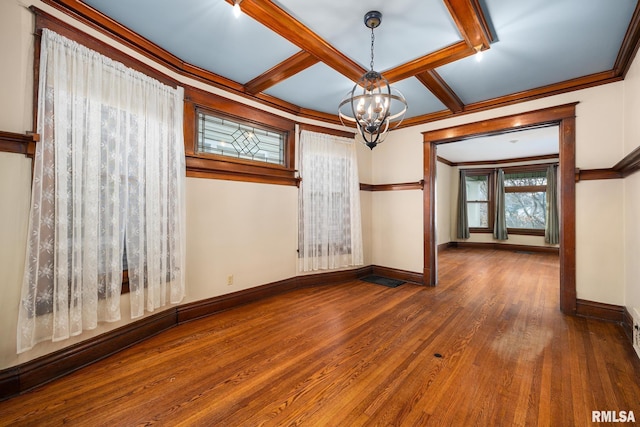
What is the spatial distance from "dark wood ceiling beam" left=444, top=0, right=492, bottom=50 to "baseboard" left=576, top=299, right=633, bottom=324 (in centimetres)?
294

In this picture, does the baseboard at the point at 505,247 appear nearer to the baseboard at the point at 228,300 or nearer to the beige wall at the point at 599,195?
the beige wall at the point at 599,195

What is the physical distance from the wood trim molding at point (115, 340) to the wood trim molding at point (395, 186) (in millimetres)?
1912

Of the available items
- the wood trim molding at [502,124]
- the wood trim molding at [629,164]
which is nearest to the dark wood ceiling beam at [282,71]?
the wood trim molding at [502,124]

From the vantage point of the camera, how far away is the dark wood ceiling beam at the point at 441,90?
2781 mm

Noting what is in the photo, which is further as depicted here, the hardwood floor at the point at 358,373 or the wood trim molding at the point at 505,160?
the wood trim molding at the point at 505,160

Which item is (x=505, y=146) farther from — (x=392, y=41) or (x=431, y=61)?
(x=392, y=41)

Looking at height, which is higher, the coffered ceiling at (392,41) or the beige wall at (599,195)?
the coffered ceiling at (392,41)

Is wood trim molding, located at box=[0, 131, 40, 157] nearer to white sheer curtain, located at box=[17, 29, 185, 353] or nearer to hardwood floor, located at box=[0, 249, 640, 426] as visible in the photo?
white sheer curtain, located at box=[17, 29, 185, 353]

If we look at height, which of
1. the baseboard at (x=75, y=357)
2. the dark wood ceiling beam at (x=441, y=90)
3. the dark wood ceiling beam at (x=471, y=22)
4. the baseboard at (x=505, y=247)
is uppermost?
the dark wood ceiling beam at (x=441, y=90)

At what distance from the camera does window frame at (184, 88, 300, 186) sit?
2779mm

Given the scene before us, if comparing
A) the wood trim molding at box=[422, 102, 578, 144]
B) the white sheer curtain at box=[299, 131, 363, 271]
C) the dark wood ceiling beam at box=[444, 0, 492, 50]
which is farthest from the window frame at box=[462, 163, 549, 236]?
the dark wood ceiling beam at box=[444, 0, 492, 50]

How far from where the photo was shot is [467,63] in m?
2.61

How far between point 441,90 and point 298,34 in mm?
1882

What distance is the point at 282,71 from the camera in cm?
273
